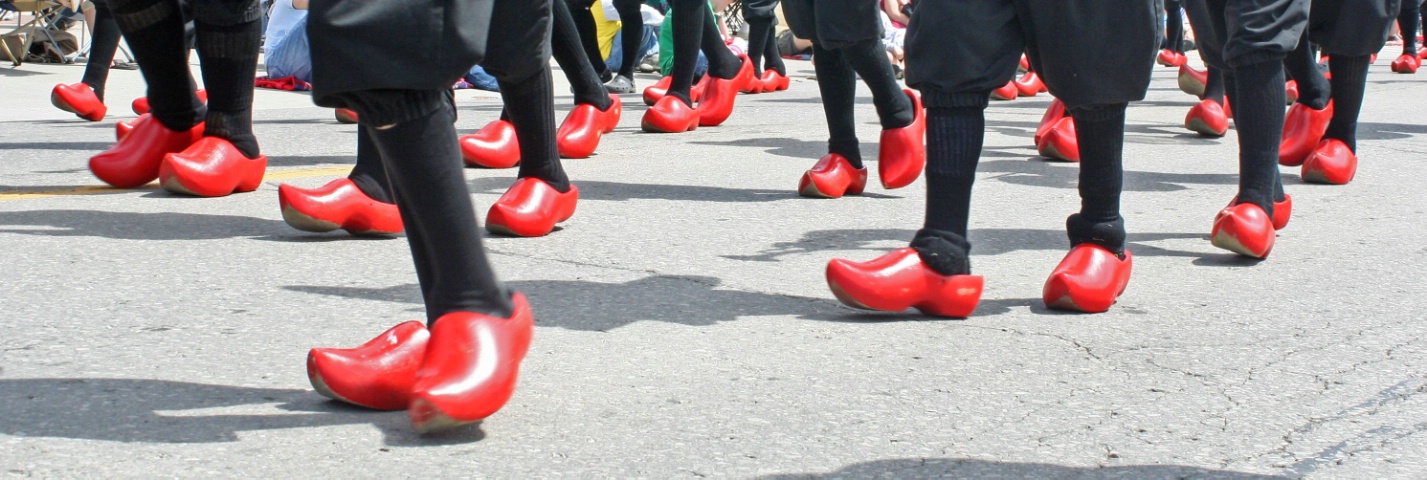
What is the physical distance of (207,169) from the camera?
4.03 metres

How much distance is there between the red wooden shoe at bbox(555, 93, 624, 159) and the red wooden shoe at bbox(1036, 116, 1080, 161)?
149cm

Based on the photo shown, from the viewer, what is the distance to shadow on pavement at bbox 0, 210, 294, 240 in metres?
3.49

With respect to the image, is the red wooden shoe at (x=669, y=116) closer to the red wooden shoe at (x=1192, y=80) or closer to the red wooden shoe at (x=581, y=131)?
the red wooden shoe at (x=581, y=131)

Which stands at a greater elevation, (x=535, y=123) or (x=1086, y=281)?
(x=535, y=123)

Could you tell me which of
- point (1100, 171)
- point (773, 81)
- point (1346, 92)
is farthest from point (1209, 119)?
point (1100, 171)

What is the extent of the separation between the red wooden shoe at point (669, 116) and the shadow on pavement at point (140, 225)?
2644mm

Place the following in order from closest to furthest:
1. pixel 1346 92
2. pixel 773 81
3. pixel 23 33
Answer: pixel 1346 92, pixel 773 81, pixel 23 33

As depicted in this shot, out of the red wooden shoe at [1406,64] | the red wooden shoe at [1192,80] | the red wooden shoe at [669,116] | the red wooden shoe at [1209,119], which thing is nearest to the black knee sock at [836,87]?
the red wooden shoe at [669,116]

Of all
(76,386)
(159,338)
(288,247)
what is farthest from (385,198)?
(76,386)

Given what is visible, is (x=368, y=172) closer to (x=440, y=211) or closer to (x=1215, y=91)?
(x=440, y=211)

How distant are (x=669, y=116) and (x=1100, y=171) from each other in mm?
3500

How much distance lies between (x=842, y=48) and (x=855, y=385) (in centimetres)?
196

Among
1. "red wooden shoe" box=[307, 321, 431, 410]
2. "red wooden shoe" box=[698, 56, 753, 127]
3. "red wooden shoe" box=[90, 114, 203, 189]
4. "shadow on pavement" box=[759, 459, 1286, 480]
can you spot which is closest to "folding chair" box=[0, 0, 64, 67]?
"red wooden shoe" box=[698, 56, 753, 127]

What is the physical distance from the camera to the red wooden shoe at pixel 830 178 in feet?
14.2
